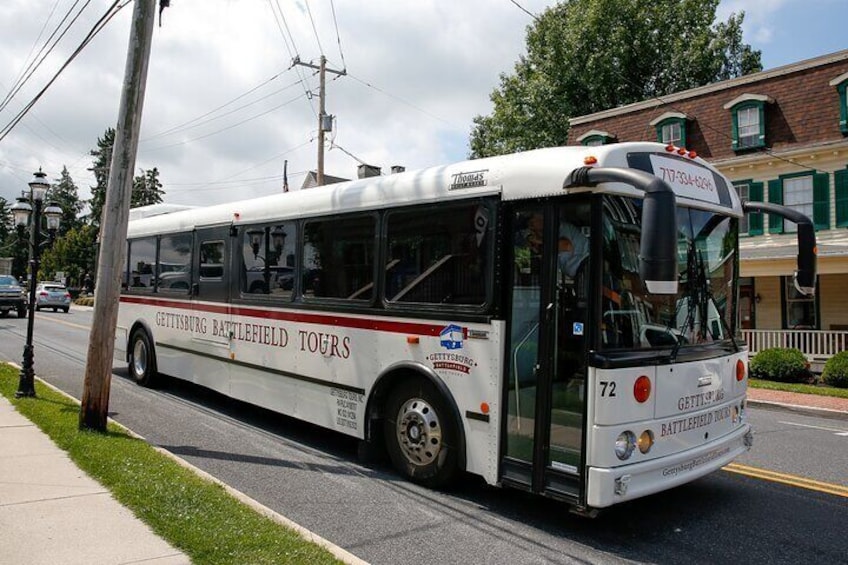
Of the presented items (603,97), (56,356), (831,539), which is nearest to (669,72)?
(603,97)

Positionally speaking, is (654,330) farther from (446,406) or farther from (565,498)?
(446,406)

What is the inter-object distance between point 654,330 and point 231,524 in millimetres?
3348

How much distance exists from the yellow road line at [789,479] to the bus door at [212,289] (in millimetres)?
6268

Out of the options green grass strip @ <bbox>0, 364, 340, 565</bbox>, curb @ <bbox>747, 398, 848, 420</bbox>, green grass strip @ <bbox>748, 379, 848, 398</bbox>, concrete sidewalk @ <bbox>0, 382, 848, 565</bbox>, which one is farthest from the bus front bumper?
green grass strip @ <bbox>748, 379, 848, 398</bbox>

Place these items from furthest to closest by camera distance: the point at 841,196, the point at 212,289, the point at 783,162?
the point at 783,162, the point at 841,196, the point at 212,289

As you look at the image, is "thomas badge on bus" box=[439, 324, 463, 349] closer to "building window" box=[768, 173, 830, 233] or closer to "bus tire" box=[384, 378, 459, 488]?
"bus tire" box=[384, 378, 459, 488]

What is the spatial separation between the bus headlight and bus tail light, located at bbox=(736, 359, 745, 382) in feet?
5.60

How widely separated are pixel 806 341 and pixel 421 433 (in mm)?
16464

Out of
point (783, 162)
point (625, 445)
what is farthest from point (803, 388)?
point (625, 445)

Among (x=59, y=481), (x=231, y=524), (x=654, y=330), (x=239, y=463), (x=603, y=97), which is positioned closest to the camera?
(x=231, y=524)

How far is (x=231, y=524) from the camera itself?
4520 mm

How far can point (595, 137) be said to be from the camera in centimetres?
2477

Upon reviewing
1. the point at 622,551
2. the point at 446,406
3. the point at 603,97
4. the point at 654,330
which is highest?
the point at 603,97

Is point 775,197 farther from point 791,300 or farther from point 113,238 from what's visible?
point 113,238
